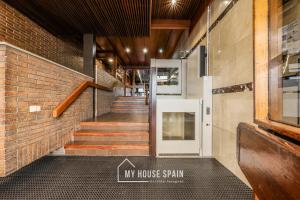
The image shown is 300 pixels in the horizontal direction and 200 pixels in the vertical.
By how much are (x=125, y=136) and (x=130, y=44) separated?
5.14 m

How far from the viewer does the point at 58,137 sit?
10.5ft

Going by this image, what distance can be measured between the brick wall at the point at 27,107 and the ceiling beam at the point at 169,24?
2727mm

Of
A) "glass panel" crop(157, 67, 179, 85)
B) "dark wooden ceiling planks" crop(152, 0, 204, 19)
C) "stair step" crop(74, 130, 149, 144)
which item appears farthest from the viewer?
"glass panel" crop(157, 67, 179, 85)

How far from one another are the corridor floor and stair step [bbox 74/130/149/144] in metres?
0.72

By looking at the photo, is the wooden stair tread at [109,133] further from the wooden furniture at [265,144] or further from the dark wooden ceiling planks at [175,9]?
the dark wooden ceiling planks at [175,9]

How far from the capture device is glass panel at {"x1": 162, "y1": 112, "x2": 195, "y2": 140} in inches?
131

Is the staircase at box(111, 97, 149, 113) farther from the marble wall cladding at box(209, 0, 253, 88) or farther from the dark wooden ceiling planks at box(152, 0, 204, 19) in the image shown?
the marble wall cladding at box(209, 0, 253, 88)

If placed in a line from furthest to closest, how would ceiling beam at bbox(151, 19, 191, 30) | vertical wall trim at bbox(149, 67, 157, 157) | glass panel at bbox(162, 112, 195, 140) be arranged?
ceiling beam at bbox(151, 19, 191, 30)
glass panel at bbox(162, 112, 195, 140)
vertical wall trim at bbox(149, 67, 157, 157)

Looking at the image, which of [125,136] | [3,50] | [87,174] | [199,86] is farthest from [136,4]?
[87,174]

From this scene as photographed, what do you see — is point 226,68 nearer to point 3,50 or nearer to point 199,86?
point 199,86

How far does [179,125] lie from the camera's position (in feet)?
11.1

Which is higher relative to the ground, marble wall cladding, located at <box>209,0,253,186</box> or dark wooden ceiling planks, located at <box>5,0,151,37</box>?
dark wooden ceiling planks, located at <box>5,0,151,37</box>

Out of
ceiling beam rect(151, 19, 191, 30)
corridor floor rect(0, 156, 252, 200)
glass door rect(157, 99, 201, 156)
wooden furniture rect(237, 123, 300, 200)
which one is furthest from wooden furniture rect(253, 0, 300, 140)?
ceiling beam rect(151, 19, 191, 30)

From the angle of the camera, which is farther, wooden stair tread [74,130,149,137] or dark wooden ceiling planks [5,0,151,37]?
wooden stair tread [74,130,149,137]
